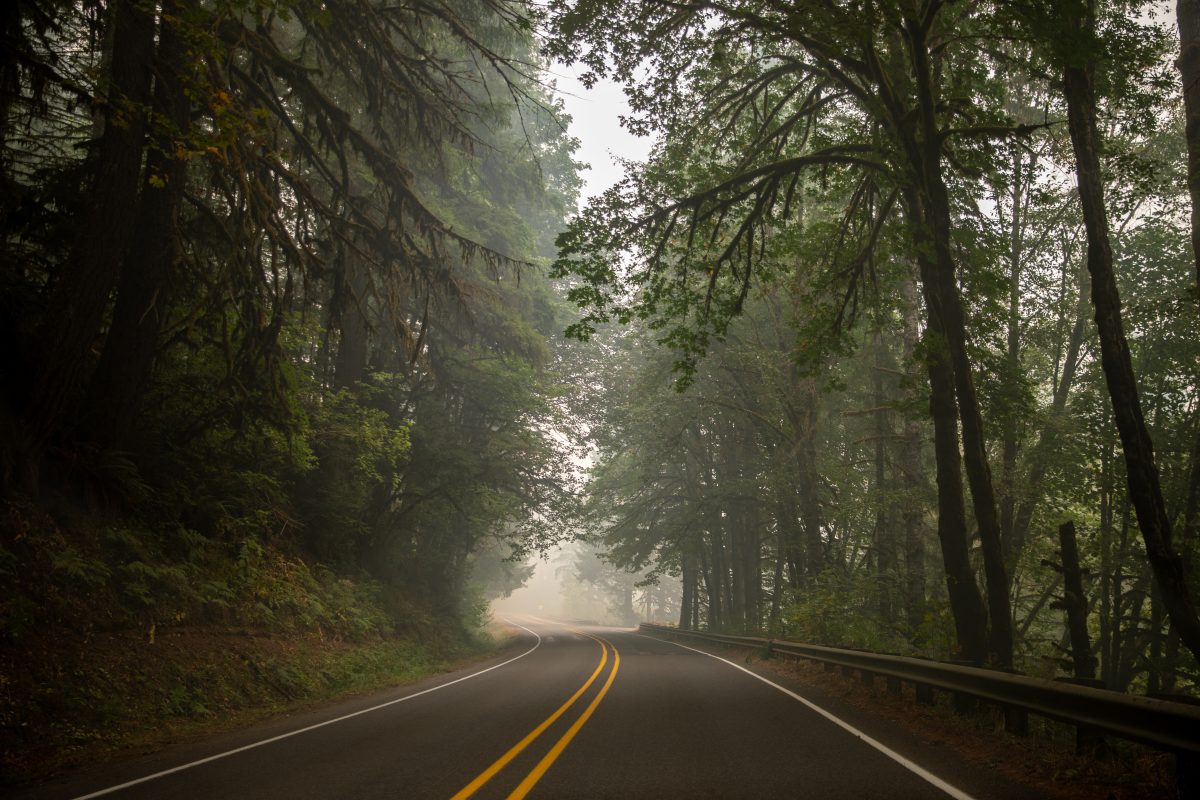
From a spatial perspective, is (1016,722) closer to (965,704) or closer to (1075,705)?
(965,704)

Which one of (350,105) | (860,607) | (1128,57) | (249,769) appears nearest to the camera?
(249,769)

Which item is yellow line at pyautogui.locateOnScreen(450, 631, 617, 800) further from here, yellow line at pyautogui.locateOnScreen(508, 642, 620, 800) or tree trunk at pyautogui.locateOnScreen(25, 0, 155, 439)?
tree trunk at pyautogui.locateOnScreen(25, 0, 155, 439)

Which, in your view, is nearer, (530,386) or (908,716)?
(908,716)

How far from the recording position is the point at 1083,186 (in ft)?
27.0

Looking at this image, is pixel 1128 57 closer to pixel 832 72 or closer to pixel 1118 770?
pixel 832 72

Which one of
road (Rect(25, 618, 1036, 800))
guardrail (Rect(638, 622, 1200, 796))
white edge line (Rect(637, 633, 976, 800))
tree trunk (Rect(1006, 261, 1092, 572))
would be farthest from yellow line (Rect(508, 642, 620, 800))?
tree trunk (Rect(1006, 261, 1092, 572))

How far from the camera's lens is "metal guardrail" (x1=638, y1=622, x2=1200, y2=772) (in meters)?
4.16

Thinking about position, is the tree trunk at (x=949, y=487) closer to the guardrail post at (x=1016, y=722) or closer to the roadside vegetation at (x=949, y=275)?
the roadside vegetation at (x=949, y=275)

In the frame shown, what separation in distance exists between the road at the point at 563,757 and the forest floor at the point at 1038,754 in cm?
35

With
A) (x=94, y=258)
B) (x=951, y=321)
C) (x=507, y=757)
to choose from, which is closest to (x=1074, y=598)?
(x=951, y=321)

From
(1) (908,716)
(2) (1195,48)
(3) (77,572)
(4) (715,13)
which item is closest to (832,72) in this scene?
A: (4) (715,13)

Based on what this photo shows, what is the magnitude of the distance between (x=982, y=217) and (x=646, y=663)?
12.9 m

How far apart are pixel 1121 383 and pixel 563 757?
26.0ft

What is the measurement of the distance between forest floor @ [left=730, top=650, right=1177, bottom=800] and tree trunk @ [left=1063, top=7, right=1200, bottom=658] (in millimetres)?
1854
